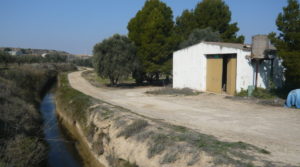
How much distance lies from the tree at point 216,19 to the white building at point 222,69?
47.6 feet

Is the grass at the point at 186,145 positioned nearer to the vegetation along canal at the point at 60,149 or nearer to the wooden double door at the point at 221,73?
the vegetation along canal at the point at 60,149

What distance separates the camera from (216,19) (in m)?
36.3

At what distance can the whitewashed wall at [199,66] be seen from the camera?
1834 cm

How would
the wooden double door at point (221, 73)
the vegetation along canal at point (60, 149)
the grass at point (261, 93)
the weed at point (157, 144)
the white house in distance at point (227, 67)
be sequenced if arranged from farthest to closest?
1. the wooden double door at point (221, 73)
2. the white house in distance at point (227, 67)
3. the grass at point (261, 93)
4. the vegetation along canal at point (60, 149)
5. the weed at point (157, 144)

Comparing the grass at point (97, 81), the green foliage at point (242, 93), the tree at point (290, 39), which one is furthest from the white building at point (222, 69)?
the grass at point (97, 81)

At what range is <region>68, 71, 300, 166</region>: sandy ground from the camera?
25.7ft

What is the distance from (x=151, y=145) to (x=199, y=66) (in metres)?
14.8

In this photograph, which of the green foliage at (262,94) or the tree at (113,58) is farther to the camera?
the tree at (113,58)

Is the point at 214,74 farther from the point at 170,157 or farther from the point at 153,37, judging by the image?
the point at 170,157

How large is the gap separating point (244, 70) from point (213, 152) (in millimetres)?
12908

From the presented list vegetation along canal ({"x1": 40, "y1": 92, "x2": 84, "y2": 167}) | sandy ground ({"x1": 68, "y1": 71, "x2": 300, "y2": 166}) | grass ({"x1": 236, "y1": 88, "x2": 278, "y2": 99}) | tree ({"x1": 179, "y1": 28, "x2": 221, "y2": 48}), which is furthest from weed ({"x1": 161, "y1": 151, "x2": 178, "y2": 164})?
tree ({"x1": 179, "y1": 28, "x2": 221, "y2": 48})

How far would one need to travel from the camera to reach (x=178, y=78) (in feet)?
81.7

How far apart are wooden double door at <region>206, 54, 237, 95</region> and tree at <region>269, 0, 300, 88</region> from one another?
424cm

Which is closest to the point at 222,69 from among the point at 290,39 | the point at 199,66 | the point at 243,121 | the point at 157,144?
the point at 199,66
